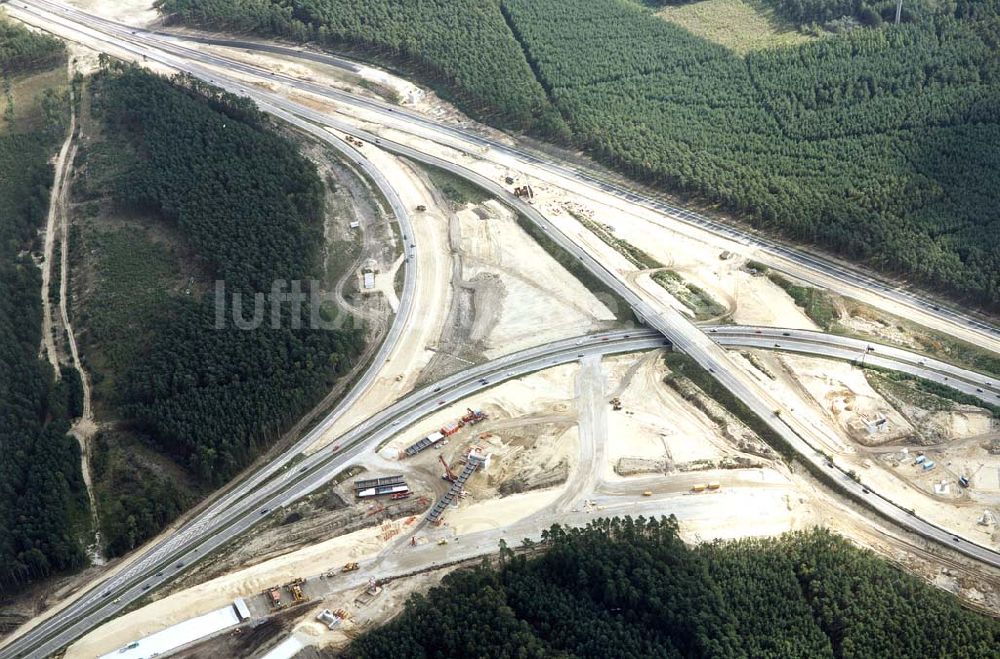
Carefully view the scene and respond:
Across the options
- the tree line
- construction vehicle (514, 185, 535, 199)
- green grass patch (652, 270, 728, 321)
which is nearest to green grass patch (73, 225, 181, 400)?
construction vehicle (514, 185, 535, 199)

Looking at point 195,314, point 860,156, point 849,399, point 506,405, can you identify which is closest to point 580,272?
point 506,405

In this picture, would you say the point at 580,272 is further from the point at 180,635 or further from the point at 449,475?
the point at 180,635

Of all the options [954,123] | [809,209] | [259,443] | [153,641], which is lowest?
[153,641]

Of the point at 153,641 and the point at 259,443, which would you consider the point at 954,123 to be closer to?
the point at 259,443

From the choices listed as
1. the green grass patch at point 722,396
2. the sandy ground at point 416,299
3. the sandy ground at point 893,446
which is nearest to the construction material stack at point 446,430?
the sandy ground at point 416,299

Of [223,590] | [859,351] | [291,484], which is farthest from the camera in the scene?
[859,351]

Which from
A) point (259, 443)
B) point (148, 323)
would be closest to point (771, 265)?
point (259, 443)

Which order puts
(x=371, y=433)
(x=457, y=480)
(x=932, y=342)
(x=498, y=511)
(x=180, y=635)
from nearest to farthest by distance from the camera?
(x=180, y=635) < (x=498, y=511) < (x=457, y=480) < (x=371, y=433) < (x=932, y=342)
